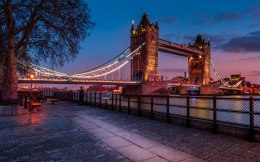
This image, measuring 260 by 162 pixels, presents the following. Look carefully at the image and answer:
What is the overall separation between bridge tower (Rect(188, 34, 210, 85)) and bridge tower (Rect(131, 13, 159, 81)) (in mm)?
46319

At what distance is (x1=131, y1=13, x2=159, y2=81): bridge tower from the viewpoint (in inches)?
3706

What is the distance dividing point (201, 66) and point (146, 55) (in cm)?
5518

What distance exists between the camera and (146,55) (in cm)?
9431

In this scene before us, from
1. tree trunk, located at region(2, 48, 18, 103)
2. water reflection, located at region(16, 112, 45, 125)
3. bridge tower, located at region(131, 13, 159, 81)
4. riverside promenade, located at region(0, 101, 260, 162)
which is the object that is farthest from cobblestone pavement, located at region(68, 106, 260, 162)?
bridge tower, located at region(131, 13, 159, 81)

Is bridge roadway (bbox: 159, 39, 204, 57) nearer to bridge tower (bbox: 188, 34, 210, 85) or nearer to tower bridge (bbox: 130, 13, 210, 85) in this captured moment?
tower bridge (bbox: 130, 13, 210, 85)

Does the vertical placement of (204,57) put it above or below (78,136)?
above

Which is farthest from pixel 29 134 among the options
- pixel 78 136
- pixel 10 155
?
pixel 10 155

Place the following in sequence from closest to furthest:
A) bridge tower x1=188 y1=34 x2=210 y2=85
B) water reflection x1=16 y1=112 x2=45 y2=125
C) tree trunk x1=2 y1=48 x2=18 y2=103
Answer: water reflection x1=16 y1=112 x2=45 y2=125, tree trunk x1=2 y1=48 x2=18 y2=103, bridge tower x1=188 y1=34 x2=210 y2=85

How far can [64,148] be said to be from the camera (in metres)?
5.02

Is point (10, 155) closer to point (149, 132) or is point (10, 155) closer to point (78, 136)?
point (78, 136)

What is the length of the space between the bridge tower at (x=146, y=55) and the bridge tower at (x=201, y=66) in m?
46.3

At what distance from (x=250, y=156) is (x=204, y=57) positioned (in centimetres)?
14030

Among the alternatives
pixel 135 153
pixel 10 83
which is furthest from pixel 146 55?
pixel 135 153

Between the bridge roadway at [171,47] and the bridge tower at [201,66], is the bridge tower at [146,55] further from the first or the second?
the bridge tower at [201,66]
